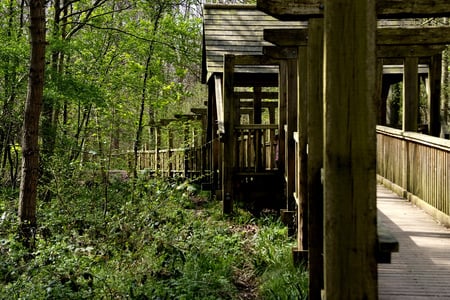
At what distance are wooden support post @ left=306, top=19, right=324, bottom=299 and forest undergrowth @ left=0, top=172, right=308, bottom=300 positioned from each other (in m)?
1.04

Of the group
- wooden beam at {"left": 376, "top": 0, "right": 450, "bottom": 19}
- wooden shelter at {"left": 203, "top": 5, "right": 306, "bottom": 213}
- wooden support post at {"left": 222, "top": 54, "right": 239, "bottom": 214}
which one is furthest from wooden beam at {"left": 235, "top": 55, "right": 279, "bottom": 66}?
wooden beam at {"left": 376, "top": 0, "right": 450, "bottom": 19}

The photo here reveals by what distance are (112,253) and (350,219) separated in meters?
5.65

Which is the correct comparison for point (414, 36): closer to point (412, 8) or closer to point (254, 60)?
point (254, 60)

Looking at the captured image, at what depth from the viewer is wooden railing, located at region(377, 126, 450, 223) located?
7.54 metres

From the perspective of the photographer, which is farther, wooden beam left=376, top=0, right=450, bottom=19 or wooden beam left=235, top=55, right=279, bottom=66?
wooden beam left=235, top=55, right=279, bottom=66

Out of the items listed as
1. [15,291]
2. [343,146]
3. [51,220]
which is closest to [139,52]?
[51,220]

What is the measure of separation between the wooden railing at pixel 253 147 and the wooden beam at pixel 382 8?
7.61 metres

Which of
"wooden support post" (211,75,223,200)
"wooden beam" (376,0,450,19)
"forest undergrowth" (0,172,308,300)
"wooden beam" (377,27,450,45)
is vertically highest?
"wooden beam" (377,27,450,45)

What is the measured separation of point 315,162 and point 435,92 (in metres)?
7.69

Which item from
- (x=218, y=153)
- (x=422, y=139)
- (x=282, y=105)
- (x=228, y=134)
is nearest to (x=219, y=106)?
(x=218, y=153)

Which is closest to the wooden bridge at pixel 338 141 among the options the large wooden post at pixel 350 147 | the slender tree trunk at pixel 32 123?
the large wooden post at pixel 350 147

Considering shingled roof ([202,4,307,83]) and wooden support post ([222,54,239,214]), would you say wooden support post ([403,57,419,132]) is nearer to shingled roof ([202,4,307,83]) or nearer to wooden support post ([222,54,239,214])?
wooden support post ([222,54,239,214])

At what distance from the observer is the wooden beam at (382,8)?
3354 mm

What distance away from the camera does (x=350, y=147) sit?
2.73 meters
